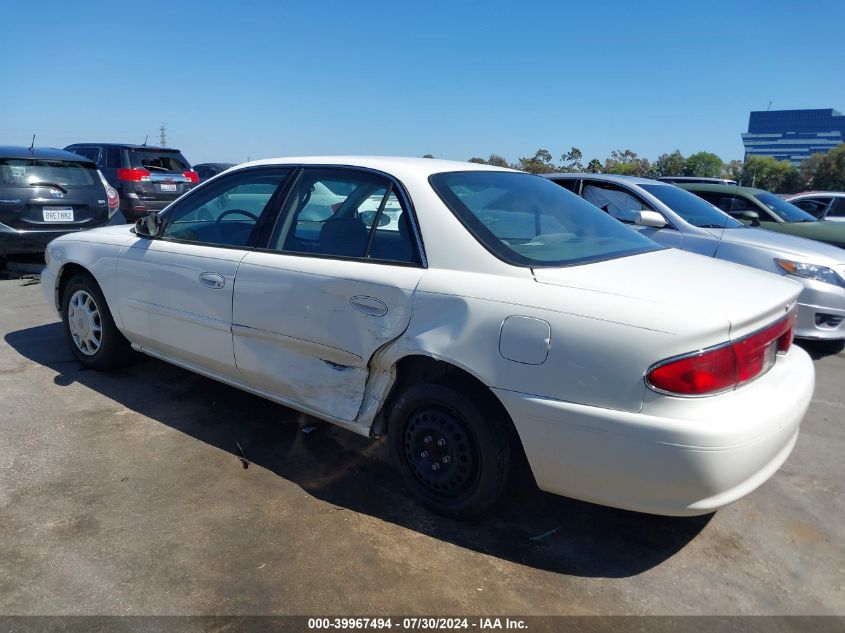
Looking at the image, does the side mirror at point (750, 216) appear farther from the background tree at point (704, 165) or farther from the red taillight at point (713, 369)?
the background tree at point (704, 165)

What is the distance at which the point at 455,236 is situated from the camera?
9.18 feet

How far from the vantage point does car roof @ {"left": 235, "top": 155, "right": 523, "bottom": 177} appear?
10.3ft

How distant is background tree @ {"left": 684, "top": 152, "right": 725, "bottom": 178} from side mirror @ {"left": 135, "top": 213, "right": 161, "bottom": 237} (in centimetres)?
3185

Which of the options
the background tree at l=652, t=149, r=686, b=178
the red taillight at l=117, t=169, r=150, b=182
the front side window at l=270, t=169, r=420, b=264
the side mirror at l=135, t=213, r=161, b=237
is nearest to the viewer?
the front side window at l=270, t=169, r=420, b=264

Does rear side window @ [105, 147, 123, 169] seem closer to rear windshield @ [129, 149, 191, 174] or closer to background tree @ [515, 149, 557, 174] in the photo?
rear windshield @ [129, 149, 191, 174]

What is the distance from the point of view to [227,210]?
12.8ft

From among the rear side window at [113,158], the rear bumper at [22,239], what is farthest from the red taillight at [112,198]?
the rear side window at [113,158]

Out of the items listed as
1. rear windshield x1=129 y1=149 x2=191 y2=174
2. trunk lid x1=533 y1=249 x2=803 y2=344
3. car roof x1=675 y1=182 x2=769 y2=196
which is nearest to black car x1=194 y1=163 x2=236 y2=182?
rear windshield x1=129 y1=149 x2=191 y2=174

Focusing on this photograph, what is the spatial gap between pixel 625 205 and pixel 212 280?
15.5 ft

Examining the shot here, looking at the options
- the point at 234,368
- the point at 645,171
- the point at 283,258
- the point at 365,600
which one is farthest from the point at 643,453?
the point at 645,171

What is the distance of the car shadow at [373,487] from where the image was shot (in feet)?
8.91

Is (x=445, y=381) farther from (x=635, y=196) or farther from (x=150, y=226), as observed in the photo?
(x=635, y=196)

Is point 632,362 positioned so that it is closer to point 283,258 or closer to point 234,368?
point 283,258

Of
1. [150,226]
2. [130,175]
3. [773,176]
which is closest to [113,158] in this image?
[130,175]
